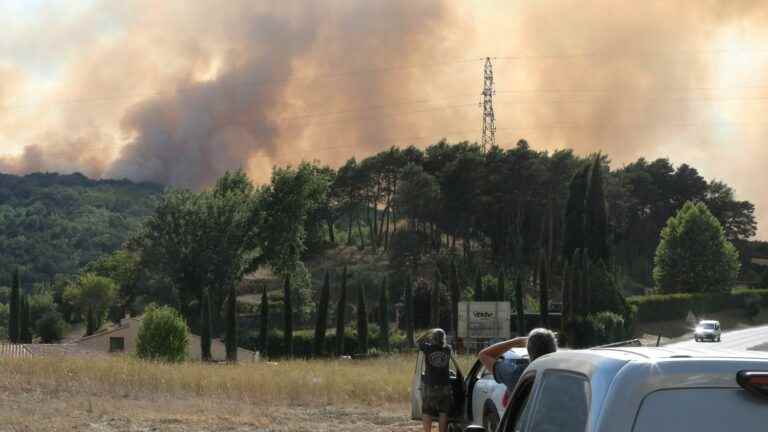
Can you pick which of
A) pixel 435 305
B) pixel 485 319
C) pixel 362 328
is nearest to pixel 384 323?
pixel 362 328

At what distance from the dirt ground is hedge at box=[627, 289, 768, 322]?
5339 cm

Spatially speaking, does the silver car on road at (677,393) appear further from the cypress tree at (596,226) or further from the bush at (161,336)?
the cypress tree at (596,226)

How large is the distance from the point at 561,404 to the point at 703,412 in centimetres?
93

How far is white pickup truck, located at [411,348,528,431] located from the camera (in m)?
12.9

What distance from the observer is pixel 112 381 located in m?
25.5

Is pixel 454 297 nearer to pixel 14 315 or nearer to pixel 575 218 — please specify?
pixel 575 218

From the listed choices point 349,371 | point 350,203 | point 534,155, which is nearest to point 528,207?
point 534,155

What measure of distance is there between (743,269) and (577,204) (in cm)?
5267

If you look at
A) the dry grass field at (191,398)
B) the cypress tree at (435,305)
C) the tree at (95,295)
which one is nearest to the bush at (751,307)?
the cypress tree at (435,305)

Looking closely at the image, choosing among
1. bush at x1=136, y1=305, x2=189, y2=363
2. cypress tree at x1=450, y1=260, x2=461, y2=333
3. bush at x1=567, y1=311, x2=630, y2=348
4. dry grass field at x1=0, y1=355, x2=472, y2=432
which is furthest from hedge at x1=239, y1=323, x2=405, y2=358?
dry grass field at x1=0, y1=355, x2=472, y2=432

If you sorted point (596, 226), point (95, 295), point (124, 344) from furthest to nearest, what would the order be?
1. point (95, 295)
2. point (596, 226)
3. point (124, 344)

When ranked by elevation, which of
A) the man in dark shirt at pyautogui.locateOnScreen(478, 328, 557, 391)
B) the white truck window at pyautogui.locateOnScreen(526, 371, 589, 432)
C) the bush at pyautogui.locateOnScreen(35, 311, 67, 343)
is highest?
the white truck window at pyautogui.locateOnScreen(526, 371, 589, 432)

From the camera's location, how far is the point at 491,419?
518 inches

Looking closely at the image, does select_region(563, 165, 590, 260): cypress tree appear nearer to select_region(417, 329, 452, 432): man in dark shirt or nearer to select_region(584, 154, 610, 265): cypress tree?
select_region(584, 154, 610, 265): cypress tree
